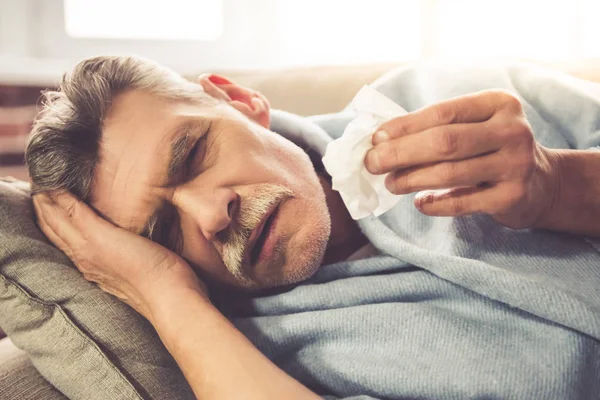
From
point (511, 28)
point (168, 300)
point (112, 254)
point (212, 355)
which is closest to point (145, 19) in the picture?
point (511, 28)

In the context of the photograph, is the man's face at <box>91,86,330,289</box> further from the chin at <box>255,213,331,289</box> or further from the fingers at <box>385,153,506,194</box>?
the fingers at <box>385,153,506,194</box>

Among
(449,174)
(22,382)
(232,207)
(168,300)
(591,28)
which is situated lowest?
(22,382)

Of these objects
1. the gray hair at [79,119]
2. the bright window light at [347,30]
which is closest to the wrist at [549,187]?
the gray hair at [79,119]

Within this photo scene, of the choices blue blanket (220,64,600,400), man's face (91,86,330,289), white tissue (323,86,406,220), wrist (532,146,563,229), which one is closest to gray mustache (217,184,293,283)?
man's face (91,86,330,289)

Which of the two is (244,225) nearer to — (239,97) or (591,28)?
(239,97)

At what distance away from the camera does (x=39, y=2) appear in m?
2.08

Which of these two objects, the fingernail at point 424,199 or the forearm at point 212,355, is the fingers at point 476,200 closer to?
the fingernail at point 424,199

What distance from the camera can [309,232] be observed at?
892mm

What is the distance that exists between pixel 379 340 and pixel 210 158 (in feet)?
1.28

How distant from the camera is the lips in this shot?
856mm

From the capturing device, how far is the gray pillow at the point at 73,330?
2.40 feet

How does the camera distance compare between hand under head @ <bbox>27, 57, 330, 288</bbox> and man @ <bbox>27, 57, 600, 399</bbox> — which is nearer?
man @ <bbox>27, 57, 600, 399</bbox>

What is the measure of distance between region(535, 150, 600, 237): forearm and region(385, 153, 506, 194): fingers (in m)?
0.18

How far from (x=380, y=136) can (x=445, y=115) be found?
0.08 m
